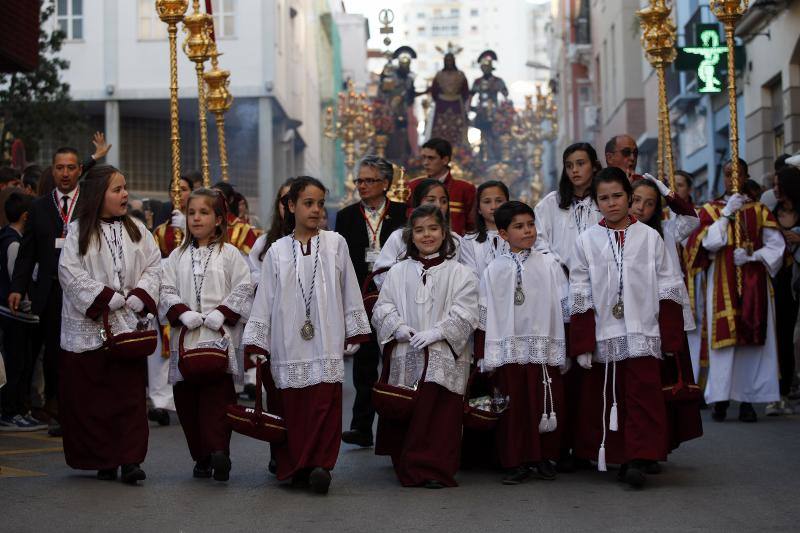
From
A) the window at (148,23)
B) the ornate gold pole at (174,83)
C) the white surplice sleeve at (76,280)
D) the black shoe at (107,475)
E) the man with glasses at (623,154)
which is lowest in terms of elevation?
the black shoe at (107,475)

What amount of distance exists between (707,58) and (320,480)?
17.1 m

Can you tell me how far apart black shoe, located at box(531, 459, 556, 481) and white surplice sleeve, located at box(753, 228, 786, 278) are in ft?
13.0

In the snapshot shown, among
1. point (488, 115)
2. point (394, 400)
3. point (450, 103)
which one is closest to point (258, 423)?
point (394, 400)

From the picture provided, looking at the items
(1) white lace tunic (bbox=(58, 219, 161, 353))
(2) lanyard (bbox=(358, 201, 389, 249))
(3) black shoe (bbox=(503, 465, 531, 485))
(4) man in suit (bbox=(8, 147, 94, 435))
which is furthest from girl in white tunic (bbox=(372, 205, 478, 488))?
(4) man in suit (bbox=(8, 147, 94, 435))

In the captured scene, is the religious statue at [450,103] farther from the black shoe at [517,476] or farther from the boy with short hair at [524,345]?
the black shoe at [517,476]

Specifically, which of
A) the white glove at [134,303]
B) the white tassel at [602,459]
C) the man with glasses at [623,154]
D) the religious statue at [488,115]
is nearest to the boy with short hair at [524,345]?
the white tassel at [602,459]

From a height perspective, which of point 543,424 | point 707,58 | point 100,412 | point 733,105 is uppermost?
point 707,58

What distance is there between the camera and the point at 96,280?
854 centimetres

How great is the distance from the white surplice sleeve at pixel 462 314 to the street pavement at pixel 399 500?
0.83m

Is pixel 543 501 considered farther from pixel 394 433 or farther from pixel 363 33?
pixel 363 33

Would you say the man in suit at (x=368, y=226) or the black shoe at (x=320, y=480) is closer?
the black shoe at (x=320, y=480)

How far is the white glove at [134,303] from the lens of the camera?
8.50m

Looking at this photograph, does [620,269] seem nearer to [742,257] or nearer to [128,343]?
[128,343]

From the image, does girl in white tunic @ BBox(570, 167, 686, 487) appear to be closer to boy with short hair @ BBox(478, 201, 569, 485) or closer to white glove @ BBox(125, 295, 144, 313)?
boy with short hair @ BBox(478, 201, 569, 485)
